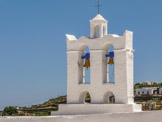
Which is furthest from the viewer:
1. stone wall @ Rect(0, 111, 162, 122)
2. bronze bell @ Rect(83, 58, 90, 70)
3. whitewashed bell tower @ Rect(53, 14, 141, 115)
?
bronze bell @ Rect(83, 58, 90, 70)

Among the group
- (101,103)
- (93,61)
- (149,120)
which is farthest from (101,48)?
(149,120)

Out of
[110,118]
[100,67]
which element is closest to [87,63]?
[100,67]

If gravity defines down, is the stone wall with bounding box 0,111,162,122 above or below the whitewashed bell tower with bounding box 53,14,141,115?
below

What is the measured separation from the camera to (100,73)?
20.6 meters

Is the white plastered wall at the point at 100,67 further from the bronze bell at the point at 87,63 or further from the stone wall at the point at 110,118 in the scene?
the stone wall at the point at 110,118

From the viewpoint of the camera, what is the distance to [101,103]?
20.3m

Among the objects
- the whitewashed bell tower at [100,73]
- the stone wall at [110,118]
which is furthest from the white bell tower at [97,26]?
the stone wall at [110,118]

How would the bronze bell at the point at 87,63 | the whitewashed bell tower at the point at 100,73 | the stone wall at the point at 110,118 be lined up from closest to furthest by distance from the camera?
1. the stone wall at the point at 110,118
2. the whitewashed bell tower at the point at 100,73
3. the bronze bell at the point at 87,63

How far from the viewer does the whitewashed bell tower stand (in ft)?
65.4

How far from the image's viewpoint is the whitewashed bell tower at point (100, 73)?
785 inches

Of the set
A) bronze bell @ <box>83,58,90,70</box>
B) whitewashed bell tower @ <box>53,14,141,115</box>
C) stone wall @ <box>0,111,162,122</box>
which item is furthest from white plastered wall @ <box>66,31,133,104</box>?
stone wall @ <box>0,111,162,122</box>

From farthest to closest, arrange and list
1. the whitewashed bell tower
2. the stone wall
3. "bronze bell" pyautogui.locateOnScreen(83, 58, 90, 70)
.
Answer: "bronze bell" pyautogui.locateOnScreen(83, 58, 90, 70), the whitewashed bell tower, the stone wall

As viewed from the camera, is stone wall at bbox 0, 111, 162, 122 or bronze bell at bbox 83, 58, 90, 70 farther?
bronze bell at bbox 83, 58, 90, 70

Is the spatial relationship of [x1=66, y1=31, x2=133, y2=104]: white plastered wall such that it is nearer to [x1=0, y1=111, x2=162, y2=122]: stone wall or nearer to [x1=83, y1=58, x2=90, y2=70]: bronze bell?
[x1=83, y1=58, x2=90, y2=70]: bronze bell
